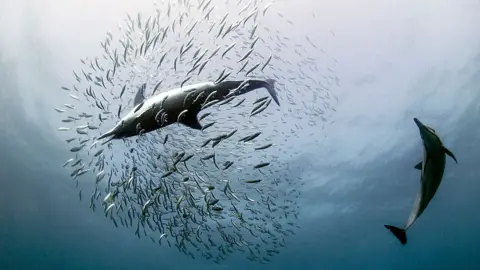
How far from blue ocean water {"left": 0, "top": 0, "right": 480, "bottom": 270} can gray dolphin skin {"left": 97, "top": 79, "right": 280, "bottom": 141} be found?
8236 mm

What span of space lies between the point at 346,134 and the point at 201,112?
11.1 m

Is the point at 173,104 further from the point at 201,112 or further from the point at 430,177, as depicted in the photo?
the point at 201,112

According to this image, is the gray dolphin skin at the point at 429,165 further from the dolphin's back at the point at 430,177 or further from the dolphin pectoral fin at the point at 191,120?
the dolphin pectoral fin at the point at 191,120

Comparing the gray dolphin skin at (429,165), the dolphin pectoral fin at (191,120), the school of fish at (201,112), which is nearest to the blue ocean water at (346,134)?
the school of fish at (201,112)

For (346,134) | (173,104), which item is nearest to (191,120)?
(173,104)

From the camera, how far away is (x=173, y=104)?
4.42 metres

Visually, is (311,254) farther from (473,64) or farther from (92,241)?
(473,64)

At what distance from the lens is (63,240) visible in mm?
38344

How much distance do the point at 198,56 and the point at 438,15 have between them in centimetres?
1106

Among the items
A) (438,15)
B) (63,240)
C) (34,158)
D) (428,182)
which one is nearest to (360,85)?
(438,15)

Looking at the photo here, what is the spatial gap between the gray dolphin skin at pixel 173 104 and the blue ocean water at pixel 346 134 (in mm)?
8236

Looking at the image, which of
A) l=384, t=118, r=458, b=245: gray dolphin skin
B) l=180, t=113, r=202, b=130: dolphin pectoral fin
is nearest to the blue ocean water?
l=180, t=113, r=202, b=130: dolphin pectoral fin

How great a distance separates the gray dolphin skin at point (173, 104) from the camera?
4383mm

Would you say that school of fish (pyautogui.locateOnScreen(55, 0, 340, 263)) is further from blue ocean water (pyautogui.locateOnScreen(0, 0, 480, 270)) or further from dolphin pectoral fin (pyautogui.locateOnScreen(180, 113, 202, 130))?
blue ocean water (pyautogui.locateOnScreen(0, 0, 480, 270))
